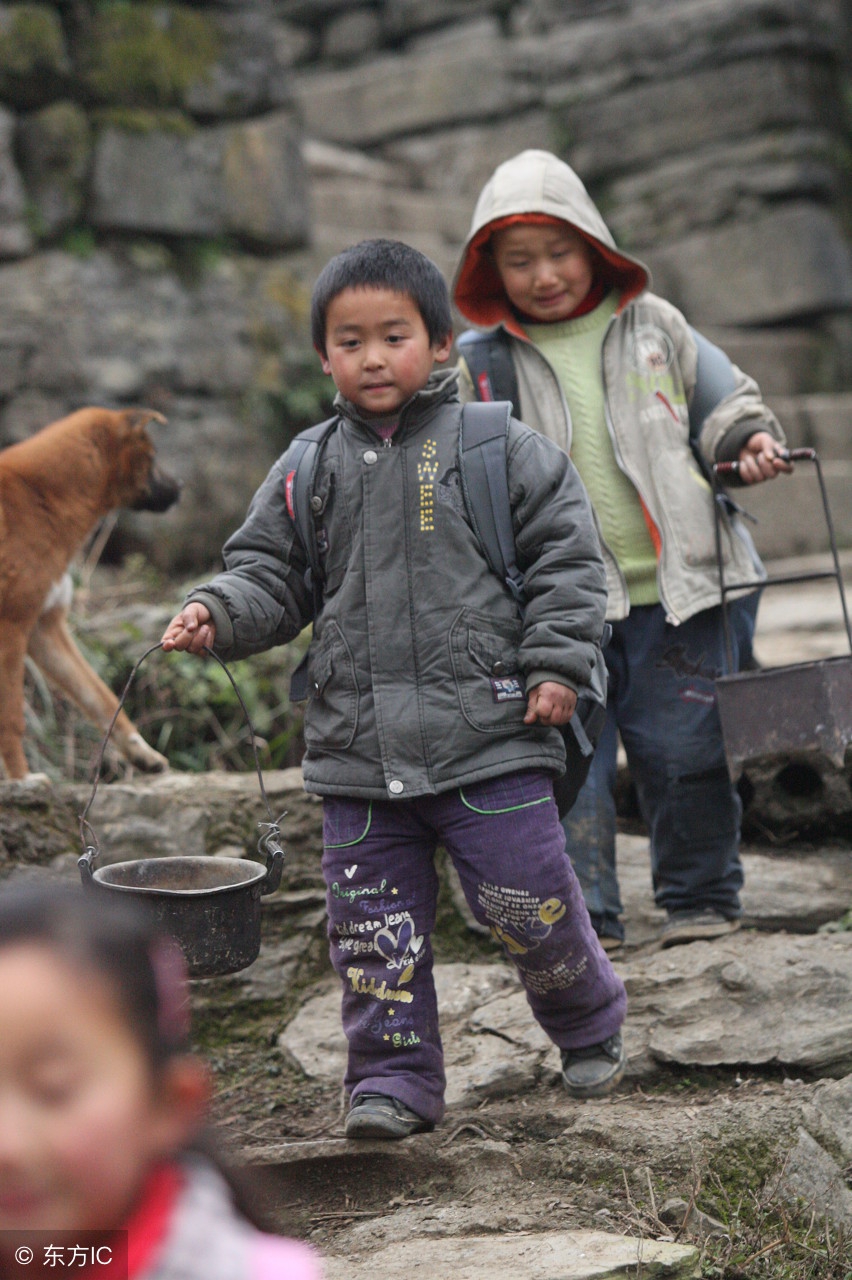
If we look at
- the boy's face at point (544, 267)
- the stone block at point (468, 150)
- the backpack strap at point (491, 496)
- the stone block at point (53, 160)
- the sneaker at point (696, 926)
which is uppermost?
the stone block at point (468, 150)

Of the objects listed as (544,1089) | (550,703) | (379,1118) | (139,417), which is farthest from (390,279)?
(139,417)

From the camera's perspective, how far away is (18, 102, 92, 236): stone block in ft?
20.8

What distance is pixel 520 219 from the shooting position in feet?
11.4

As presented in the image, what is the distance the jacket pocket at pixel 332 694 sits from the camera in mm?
2758

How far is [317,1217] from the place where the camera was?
266cm

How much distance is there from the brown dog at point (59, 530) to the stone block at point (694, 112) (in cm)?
560

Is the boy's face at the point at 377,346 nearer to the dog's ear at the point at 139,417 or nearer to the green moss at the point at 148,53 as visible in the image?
the dog's ear at the point at 139,417

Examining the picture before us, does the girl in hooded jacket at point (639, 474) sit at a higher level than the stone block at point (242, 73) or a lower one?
lower

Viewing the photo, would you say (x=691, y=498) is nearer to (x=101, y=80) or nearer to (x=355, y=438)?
(x=355, y=438)

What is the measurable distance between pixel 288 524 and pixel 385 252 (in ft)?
1.94

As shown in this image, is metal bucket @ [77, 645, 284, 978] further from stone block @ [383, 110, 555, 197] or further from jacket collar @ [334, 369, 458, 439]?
stone block @ [383, 110, 555, 197]

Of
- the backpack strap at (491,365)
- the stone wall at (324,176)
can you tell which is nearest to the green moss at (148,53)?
the stone wall at (324,176)

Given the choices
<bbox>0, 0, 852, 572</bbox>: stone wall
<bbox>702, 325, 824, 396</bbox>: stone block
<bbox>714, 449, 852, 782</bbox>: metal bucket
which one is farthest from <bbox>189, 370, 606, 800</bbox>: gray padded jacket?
<bbox>702, 325, 824, 396</bbox>: stone block

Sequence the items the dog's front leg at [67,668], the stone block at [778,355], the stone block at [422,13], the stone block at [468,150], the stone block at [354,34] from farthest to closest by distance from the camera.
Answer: the stone block at [354,34]
the stone block at [422,13]
the stone block at [468,150]
the stone block at [778,355]
the dog's front leg at [67,668]
